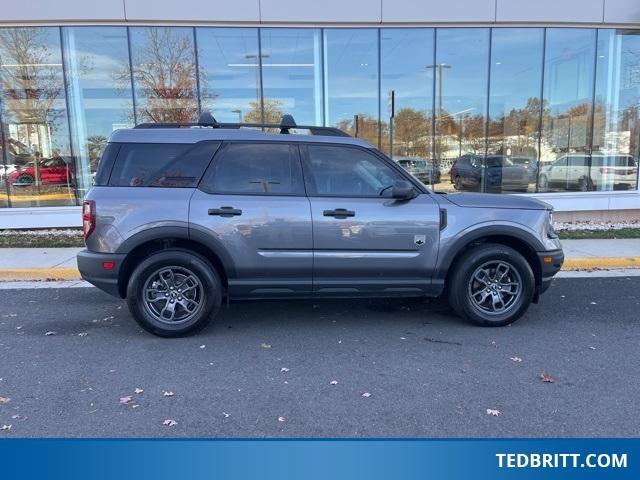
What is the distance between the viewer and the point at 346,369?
3936 mm

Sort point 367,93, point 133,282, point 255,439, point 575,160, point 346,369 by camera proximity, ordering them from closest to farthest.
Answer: point 255,439, point 346,369, point 133,282, point 575,160, point 367,93

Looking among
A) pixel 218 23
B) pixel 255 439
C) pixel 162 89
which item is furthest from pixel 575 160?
pixel 255 439

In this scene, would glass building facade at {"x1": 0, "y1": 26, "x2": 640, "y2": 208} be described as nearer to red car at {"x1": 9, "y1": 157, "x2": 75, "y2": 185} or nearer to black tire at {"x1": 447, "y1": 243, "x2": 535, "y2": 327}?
red car at {"x1": 9, "y1": 157, "x2": 75, "y2": 185}

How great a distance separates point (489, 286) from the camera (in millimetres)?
4895

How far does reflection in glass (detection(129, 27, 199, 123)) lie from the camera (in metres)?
11.7

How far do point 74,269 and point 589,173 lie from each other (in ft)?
41.5

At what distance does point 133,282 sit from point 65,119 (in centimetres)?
958

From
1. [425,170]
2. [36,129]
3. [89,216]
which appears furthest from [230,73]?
[89,216]

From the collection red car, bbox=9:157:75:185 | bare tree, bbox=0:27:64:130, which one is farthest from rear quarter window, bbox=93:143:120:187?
bare tree, bbox=0:27:64:130

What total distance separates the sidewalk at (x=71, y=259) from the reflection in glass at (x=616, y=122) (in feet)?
14.8

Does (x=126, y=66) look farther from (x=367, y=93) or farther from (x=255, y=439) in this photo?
(x=255, y=439)

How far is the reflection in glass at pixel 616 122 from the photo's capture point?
12688mm

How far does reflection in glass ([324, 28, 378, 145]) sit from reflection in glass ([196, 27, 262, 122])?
1.98 meters

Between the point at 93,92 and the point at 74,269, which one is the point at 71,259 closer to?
the point at 74,269
